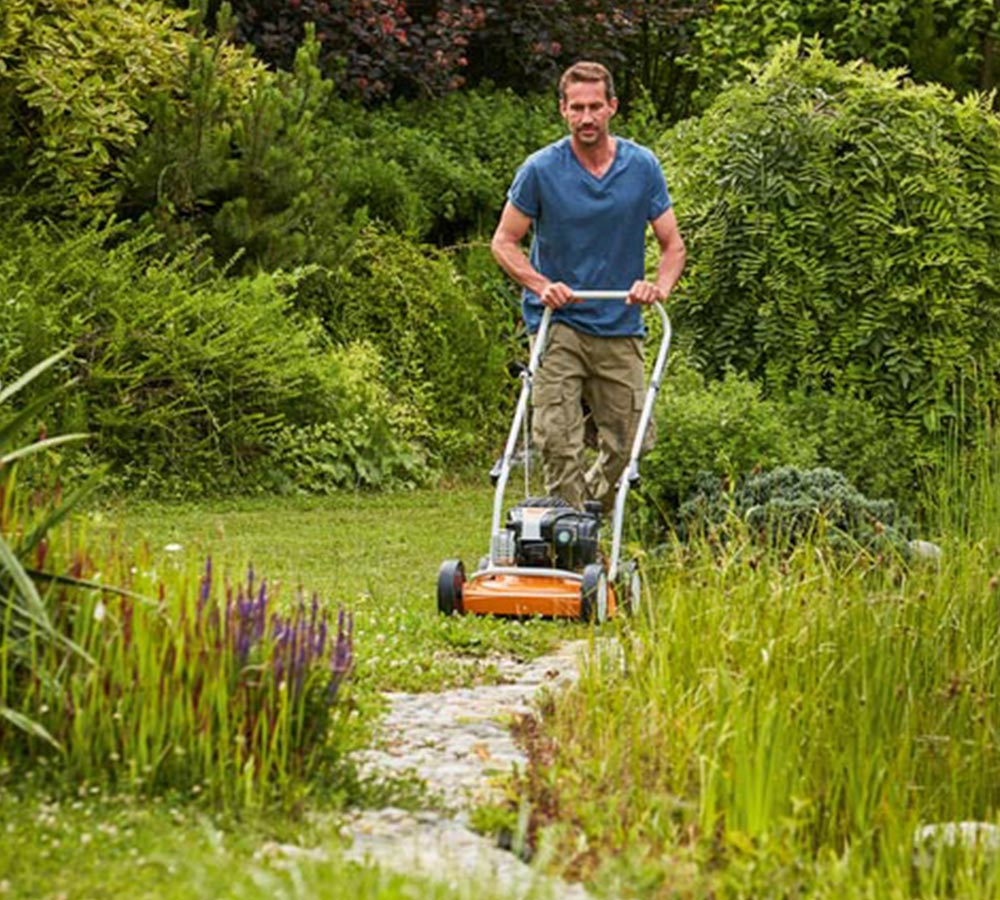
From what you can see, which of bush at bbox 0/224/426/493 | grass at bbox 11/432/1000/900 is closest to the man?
grass at bbox 11/432/1000/900

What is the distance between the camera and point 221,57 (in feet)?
44.0

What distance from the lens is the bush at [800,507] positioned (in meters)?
8.76

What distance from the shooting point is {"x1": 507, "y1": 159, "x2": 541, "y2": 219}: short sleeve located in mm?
8539

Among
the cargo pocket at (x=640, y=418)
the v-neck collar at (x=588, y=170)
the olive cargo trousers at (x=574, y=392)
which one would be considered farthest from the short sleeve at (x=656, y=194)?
the cargo pocket at (x=640, y=418)

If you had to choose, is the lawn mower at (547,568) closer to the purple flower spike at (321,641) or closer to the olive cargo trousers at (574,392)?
the olive cargo trousers at (574,392)

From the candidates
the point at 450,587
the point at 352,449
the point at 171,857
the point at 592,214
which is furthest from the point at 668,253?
the point at 171,857

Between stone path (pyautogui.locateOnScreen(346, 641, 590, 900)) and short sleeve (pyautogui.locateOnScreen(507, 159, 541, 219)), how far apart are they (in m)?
1.92

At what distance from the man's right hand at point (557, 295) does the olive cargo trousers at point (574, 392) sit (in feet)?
1.53

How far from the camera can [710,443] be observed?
9.70m

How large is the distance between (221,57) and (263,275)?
1.75 m

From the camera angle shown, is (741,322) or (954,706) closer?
(954,706)

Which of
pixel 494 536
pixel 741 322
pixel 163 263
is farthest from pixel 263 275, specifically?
pixel 494 536

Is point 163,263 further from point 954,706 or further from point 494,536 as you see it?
point 954,706

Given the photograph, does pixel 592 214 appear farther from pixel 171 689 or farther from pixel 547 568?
pixel 171 689
